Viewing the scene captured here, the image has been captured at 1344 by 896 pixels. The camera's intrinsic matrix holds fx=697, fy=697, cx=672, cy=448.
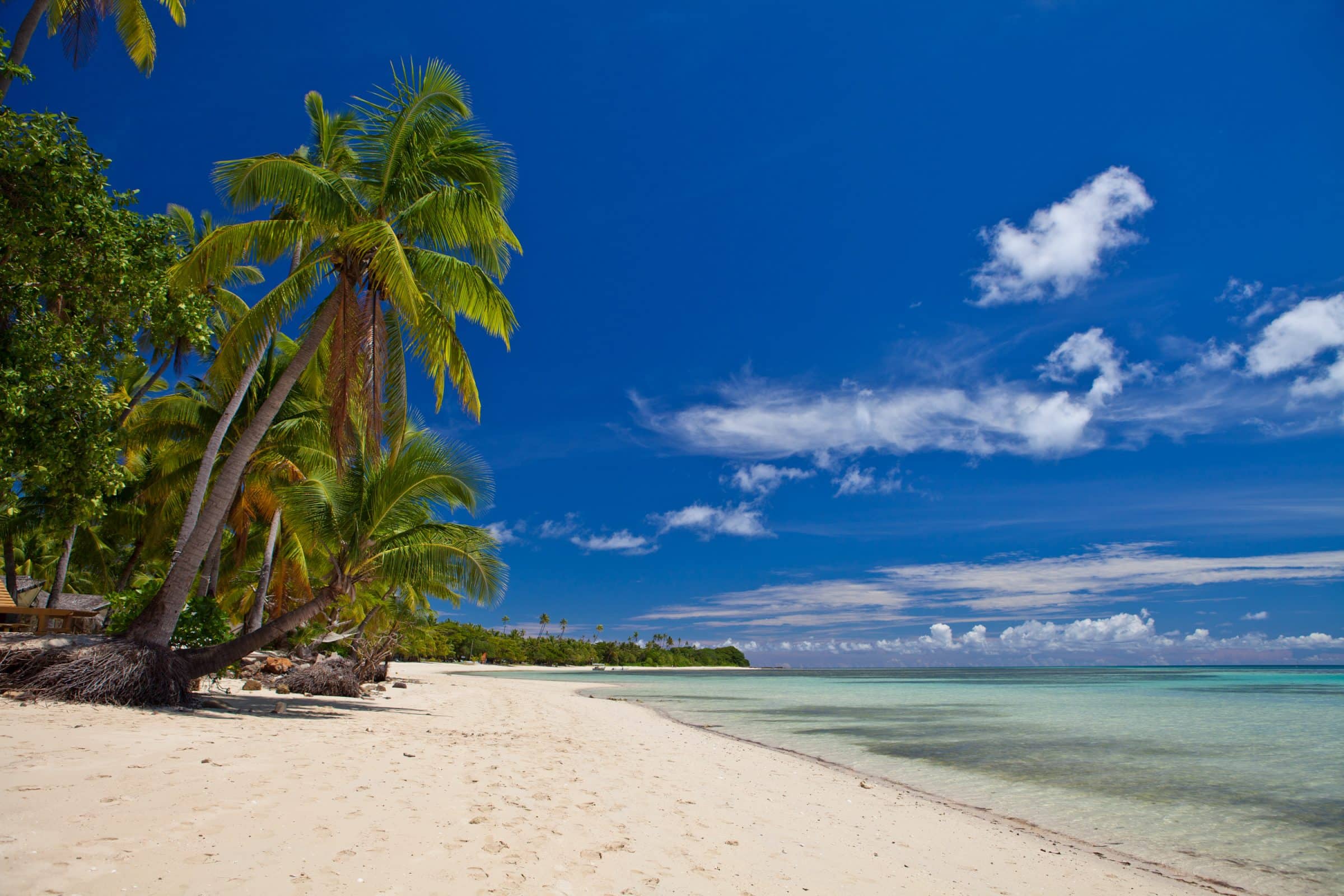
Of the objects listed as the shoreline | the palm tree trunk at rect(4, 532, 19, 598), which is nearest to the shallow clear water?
the shoreline

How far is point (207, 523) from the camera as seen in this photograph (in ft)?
33.8

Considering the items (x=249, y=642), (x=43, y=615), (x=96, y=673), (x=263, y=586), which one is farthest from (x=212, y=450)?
(x=43, y=615)

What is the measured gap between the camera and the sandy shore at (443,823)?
3.76 meters

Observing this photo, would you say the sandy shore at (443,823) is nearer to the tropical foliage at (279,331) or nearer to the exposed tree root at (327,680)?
the tropical foliage at (279,331)

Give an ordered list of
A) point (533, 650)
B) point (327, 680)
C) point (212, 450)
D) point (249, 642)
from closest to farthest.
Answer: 1. point (249, 642)
2. point (212, 450)
3. point (327, 680)
4. point (533, 650)

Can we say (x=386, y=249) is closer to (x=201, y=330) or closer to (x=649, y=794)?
(x=201, y=330)

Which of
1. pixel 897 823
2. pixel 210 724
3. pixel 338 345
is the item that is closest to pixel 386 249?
pixel 338 345

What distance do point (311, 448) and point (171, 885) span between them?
523 inches

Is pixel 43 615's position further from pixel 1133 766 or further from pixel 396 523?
pixel 1133 766

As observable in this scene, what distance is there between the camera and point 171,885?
11.0 ft

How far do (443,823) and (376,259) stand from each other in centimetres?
797

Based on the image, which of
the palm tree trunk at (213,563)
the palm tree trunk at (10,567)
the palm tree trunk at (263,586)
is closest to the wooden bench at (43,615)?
the palm tree trunk at (10,567)

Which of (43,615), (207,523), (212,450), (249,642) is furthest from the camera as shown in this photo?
(43,615)

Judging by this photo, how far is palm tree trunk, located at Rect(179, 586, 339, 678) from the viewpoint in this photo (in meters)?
10.5
